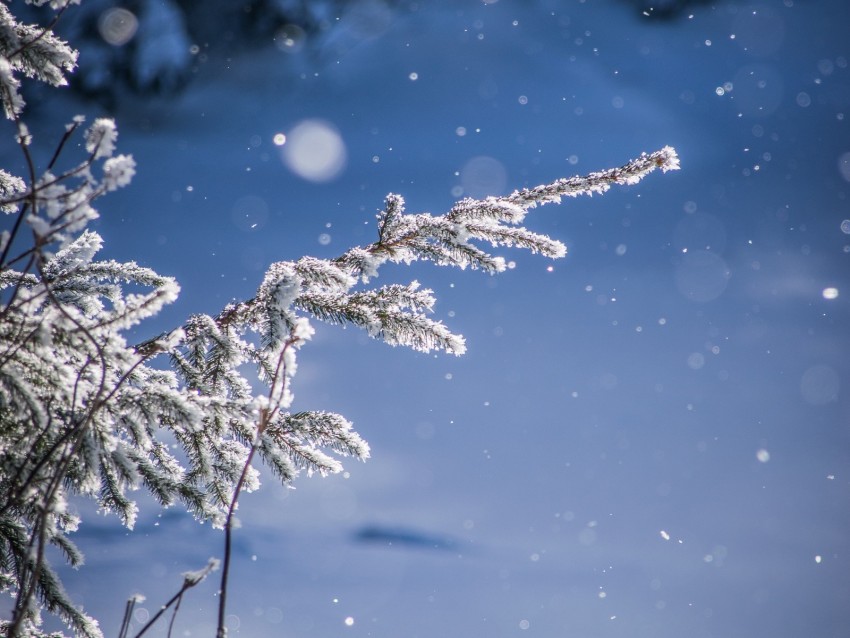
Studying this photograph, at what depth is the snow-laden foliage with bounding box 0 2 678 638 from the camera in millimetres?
1835

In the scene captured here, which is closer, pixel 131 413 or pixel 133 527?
pixel 131 413

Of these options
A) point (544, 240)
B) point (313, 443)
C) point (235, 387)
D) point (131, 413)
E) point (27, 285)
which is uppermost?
point (544, 240)

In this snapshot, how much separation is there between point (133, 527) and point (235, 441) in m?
0.57

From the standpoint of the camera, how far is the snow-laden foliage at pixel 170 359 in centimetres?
183

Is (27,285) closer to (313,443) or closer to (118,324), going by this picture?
(118,324)

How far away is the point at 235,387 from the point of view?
8.88 feet

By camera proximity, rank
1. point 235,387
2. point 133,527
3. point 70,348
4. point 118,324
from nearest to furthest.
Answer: point 118,324
point 70,348
point 133,527
point 235,387

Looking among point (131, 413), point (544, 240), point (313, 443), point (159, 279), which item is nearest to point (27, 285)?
point (159, 279)

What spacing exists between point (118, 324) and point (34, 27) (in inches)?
66.7

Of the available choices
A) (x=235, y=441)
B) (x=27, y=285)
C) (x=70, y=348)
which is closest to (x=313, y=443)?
(x=235, y=441)

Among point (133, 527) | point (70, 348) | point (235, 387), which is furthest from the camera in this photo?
point (235, 387)

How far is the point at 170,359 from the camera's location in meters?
2.82

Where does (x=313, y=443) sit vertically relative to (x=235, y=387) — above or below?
below

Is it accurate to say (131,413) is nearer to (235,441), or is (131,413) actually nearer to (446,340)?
(235,441)
